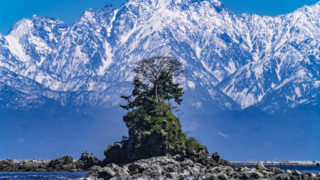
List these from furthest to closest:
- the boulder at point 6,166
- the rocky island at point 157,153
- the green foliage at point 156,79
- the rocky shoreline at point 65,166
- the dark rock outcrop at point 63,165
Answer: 1. the boulder at point 6,166
2. the green foliage at point 156,79
3. the rocky shoreline at point 65,166
4. the dark rock outcrop at point 63,165
5. the rocky island at point 157,153

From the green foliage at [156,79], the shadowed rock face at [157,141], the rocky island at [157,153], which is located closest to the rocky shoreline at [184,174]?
the rocky island at [157,153]

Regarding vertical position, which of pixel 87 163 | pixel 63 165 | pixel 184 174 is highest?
pixel 87 163

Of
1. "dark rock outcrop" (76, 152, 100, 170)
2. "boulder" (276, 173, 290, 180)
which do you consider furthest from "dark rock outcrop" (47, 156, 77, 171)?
"boulder" (276, 173, 290, 180)

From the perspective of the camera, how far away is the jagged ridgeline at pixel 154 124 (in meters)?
109

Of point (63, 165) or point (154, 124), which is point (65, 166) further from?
point (154, 124)

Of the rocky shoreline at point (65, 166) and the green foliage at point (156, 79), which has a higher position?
the green foliage at point (156, 79)

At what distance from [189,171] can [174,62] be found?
49.5 meters

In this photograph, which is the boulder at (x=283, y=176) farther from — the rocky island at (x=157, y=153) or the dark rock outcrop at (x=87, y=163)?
the dark rock outcrop at (x=87, y=163)

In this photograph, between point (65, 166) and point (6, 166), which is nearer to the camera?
point (65, 166)

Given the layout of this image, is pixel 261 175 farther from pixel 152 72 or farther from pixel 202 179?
pixel 152 72

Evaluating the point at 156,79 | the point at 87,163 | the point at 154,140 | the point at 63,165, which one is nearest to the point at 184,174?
the point at 154,140

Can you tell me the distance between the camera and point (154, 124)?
11206 cm

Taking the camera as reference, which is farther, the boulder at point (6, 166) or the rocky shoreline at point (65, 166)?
the boulder at point (6, 166)

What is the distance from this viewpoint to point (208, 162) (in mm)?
105125
